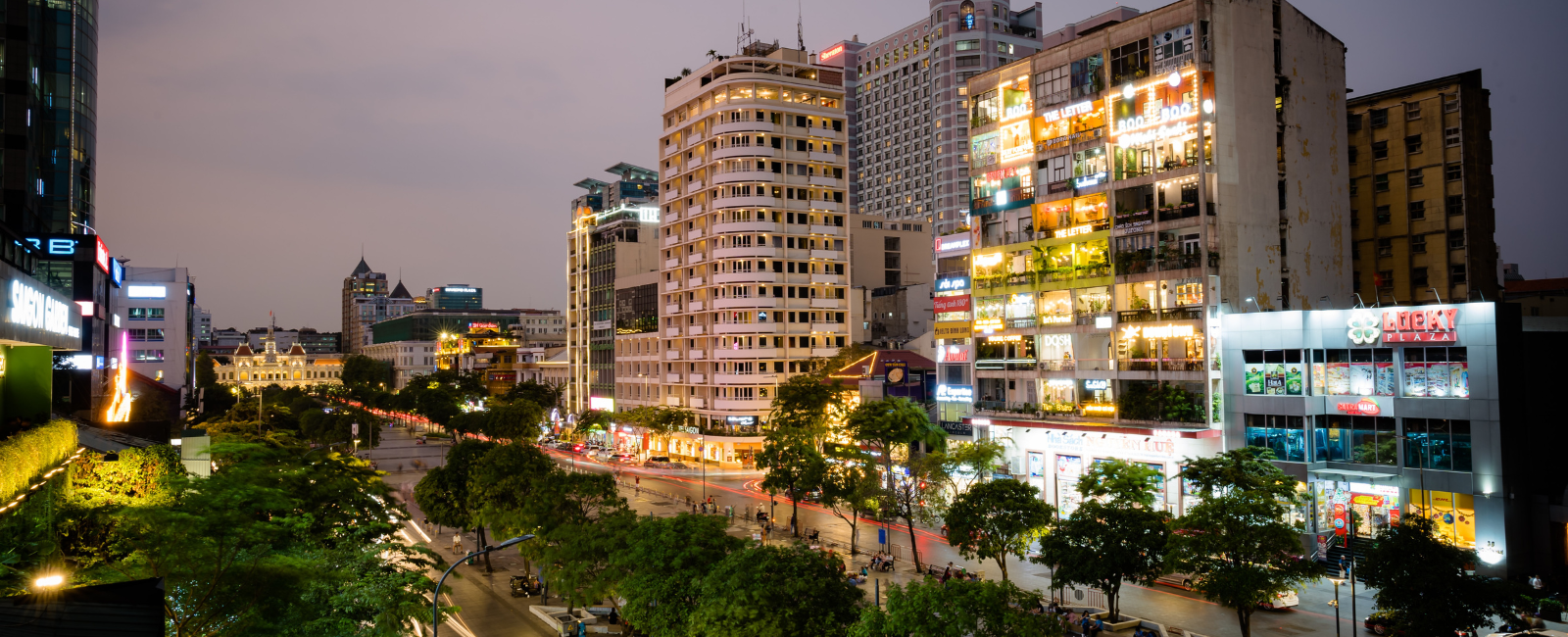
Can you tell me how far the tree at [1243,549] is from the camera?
124 feet

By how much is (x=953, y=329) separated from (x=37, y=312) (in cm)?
5870

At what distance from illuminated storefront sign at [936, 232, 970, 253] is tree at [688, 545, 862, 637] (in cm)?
4689

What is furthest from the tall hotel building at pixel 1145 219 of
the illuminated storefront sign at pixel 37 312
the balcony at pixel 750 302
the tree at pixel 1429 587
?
the illuminated storefront sign at pixel 37 312

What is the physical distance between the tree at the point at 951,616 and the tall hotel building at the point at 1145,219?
3518 cm

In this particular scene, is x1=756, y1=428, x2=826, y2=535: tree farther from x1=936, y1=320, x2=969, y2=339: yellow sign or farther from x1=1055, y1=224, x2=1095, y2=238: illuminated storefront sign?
x1=1055, y1=224, x2=1095, y2=238: illuminated storefront sign

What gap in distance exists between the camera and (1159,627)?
4109 centimetres

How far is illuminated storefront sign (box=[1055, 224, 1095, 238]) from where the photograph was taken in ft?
220

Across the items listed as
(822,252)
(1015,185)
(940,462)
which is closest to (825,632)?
(940,462)

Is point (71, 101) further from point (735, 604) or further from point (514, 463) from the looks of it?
point (735, 604)

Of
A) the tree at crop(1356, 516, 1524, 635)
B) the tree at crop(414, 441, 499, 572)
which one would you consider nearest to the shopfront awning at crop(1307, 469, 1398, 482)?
the tree at crop(1356, 516, 1524, 635)

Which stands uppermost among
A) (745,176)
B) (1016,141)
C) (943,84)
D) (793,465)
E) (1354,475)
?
(943,84)

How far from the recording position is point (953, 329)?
247 ft

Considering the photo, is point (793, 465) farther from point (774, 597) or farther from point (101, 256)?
point (101, 256)

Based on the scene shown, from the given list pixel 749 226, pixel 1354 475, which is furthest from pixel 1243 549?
pixel 749 226
